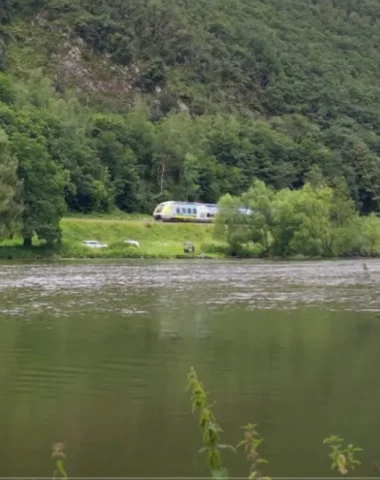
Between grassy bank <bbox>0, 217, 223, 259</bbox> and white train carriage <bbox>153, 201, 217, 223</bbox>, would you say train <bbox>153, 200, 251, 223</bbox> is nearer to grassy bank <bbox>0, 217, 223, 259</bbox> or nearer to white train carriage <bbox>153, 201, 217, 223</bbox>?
white train carriage <bbox>153, 201, 217, 223</bbox>

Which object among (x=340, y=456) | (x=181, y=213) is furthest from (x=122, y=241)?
(x=340, y=456)

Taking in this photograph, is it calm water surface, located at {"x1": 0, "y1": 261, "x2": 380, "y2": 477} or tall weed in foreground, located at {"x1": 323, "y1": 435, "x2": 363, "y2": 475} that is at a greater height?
tall weed in foreground, located at {"x1": 323, "y1": 435, "x2": 363, "y2": 475}

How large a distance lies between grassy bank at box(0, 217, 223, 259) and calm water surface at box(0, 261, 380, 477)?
44187 mm

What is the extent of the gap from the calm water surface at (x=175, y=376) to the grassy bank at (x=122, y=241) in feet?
145

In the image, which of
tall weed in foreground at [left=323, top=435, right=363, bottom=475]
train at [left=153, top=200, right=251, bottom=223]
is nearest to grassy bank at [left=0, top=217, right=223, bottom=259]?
train at [left=153, top=200, right=251, bottom=223]

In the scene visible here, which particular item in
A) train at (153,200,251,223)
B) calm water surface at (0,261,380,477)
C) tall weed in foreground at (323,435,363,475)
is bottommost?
calm water surface at (0,261,380,477)

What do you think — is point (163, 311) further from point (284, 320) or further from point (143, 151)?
point (143, 151)

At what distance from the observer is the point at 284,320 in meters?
35.4

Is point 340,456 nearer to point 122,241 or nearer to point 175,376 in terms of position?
point 175,376

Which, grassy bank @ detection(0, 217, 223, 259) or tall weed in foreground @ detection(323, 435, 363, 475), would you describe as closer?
tall weed in foreground @ detection(323, 435, 363, 475)

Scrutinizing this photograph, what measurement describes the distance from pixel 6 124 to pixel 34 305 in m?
78.6

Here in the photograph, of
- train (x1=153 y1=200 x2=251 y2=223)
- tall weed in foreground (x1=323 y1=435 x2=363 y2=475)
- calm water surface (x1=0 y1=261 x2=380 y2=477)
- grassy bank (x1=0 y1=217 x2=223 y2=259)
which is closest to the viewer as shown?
tall weed in foreground (x1=323 y1=435 x2=363 y2=475)

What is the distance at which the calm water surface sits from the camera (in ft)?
51.9

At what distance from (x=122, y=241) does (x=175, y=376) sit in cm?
7775
